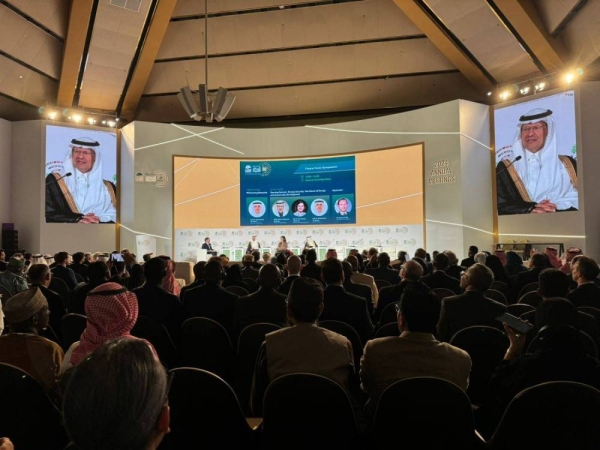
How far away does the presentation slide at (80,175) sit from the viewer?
46.0 feet

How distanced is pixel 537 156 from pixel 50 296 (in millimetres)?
10858

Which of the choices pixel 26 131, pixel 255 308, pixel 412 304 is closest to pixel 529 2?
pixel 255 308

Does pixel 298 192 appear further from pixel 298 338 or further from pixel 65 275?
pixel 298 338

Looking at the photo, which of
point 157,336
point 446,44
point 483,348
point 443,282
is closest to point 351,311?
point 483,348

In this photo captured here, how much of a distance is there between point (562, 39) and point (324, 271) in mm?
10150

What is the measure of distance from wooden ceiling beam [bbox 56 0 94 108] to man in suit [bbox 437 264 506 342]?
10614mm

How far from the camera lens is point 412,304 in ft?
7.18

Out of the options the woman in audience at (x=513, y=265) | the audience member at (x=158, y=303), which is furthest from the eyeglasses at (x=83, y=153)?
the woman in audience at (x=513, y=265)

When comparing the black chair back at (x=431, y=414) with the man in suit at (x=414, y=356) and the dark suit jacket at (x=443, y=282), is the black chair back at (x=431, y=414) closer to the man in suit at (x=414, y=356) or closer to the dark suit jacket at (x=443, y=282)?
the man in suit at (x=414, y=356)

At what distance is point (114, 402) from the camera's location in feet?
2.83

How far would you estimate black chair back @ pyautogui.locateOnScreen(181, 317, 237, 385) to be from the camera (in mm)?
3139

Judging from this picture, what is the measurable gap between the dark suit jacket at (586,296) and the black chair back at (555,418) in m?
2.74

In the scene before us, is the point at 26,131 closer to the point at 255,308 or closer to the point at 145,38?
the point at 145,38

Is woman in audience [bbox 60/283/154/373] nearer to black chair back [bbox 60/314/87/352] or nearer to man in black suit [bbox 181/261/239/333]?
black chair back [bbox 60/314/87/352]
